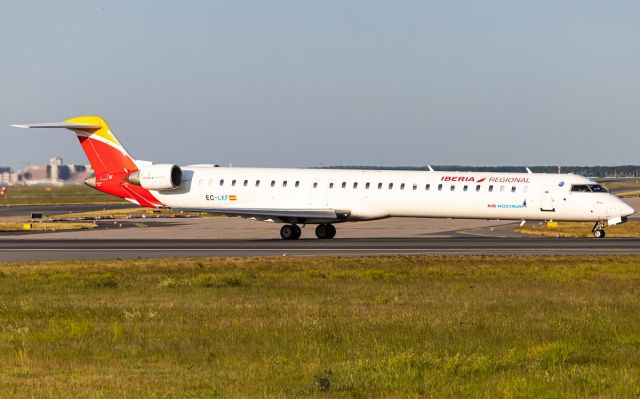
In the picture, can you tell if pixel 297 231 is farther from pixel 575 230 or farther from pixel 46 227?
pixel 46 227

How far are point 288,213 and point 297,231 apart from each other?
6.22 feet

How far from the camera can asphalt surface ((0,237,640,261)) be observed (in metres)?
35.7

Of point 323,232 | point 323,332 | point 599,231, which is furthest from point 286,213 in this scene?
point 323,332

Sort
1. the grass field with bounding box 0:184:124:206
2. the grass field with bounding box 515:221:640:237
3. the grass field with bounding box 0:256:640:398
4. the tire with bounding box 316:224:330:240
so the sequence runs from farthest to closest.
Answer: the grass field with bounding box 0:184:124:206, the grass field with bounding box 515:221:640:237, the tire with bounding box 316:224:330:240, the grass field with bounding box 0:256:640:398

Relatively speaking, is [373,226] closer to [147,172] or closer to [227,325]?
[147,172]

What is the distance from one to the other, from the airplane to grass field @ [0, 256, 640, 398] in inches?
488

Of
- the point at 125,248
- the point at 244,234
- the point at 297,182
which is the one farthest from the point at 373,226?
the point at 125,248

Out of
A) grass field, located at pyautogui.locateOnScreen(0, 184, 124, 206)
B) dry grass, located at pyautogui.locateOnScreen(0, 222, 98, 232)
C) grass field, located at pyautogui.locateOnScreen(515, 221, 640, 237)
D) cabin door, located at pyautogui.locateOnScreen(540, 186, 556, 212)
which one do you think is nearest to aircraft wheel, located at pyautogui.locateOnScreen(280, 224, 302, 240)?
cabin door, located at pyautogui.locateOnScreen(540, 186, 556, 212)

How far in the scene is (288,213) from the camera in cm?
4231

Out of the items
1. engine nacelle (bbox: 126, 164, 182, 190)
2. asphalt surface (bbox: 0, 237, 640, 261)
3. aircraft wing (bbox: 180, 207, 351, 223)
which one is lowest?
asphalt surface (bbox: 0, 237, 640, 261)

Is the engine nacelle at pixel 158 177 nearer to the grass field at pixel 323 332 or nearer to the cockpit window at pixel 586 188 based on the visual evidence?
the grass field at pixel 323 332

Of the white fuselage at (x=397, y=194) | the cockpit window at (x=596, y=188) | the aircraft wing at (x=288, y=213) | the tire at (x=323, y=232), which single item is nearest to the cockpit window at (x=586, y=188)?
the cockpit window at (x=596, y=188)

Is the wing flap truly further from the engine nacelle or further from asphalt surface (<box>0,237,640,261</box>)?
the engine nacelle

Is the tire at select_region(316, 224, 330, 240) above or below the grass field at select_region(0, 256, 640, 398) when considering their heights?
below
